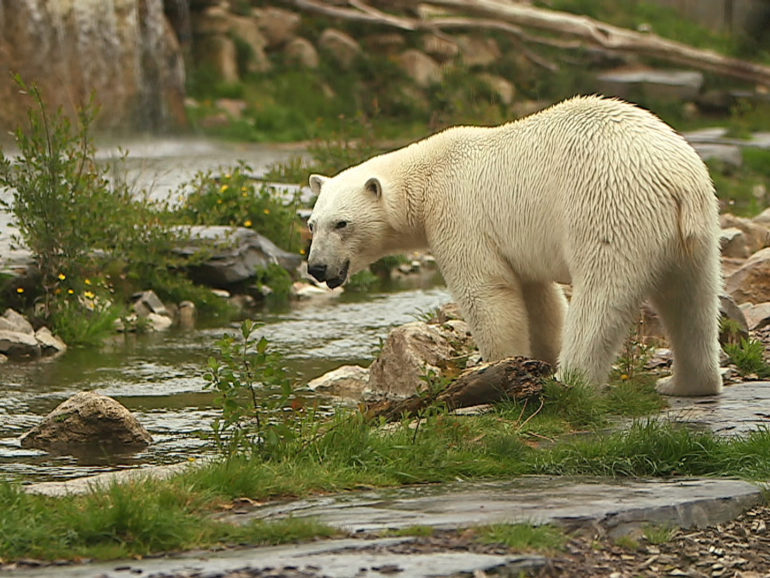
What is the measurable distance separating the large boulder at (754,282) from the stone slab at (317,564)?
5.53 metres

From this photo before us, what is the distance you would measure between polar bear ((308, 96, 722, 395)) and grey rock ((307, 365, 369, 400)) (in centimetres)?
94

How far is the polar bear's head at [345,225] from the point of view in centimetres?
697

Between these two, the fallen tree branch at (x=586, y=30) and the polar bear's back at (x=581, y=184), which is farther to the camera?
the fallen tree branch at (x=586, y=30)

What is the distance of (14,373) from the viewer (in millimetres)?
8477

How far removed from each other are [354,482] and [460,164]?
2610 mm

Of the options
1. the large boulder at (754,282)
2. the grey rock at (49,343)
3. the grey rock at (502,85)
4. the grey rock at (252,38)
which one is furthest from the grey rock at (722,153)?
the grey rock at (49,343)

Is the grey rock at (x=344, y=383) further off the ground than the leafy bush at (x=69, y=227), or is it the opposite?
the leafy bush at (x=69, y=227)

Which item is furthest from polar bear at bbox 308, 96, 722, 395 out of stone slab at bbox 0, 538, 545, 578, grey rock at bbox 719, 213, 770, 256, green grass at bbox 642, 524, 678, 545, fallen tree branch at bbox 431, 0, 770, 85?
fallen tree branch at bbox 431, 0, 770, 85

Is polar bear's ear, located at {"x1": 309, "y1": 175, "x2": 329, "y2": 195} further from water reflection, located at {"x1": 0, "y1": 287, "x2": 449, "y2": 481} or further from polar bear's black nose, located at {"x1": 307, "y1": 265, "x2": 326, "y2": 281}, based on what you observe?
water reflection, located at {"x1": 0, "y1": 287, "x2": 449, "y2": 481}

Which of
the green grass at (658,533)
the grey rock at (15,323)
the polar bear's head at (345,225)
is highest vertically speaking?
the polar bear's head at (345,225)

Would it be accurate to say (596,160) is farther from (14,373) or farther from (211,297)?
(211,297)

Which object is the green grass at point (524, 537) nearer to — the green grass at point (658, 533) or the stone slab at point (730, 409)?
the green grass at point (658, 533)

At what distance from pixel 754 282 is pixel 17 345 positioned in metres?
5.56

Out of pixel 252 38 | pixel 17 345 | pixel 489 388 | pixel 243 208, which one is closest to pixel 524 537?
pixel 489 388
